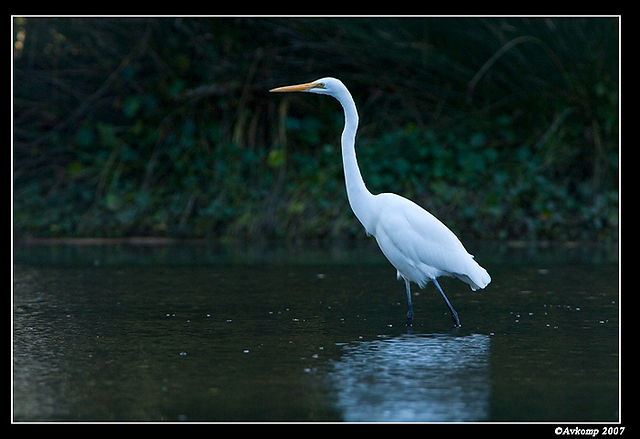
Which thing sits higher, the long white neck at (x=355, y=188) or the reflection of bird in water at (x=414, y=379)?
the long white neck at (x=355, y=188)

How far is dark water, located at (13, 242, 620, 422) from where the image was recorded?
315cm

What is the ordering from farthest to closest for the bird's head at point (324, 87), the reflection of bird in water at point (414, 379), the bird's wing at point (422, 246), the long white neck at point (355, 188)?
the bird's head at point (324, 87)
the long white neck at point (355, 188)
the bird's wing at point (422, 246)
the reflection of bird in water at point (414, 379)

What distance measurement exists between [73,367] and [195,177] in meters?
6.89

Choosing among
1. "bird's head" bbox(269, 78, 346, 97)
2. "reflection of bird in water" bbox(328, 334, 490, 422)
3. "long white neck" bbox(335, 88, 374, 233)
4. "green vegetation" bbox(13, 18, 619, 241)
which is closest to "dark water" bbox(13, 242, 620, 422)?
"reflection of bird in water" bbox(328, 334, 490, 422)

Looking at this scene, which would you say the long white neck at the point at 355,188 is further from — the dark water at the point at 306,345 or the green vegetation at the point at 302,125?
the green vegetation at the point at 302,125

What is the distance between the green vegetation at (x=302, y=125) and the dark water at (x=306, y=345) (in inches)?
104

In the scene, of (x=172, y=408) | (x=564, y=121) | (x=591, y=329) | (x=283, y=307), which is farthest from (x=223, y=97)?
(x=172, y=408)

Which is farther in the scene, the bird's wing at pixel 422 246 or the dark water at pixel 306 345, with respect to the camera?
the bird's wing at pixel 422 246

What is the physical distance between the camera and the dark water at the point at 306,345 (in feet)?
10.3

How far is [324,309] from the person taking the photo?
5.34 m

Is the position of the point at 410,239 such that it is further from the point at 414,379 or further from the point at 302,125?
the point at 302,125

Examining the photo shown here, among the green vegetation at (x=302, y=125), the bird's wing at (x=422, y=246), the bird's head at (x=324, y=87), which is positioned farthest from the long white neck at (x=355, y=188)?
the green vegetation at (x=302, y=125)

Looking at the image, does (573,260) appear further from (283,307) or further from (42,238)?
(42,238)

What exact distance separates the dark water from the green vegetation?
8.65 ft
